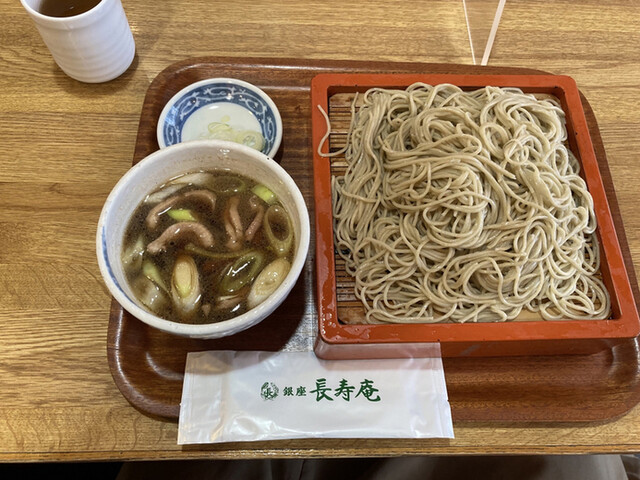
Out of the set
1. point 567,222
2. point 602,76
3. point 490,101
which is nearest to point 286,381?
point 567,222

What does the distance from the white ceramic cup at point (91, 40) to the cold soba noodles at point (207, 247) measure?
672 millimetres

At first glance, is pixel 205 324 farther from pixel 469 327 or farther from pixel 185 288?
pixel 469 327

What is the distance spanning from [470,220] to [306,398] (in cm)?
67

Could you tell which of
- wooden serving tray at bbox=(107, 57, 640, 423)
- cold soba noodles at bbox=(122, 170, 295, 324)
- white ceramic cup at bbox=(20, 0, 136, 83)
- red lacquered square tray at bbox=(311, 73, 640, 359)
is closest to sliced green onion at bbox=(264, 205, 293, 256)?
cold soba noodles at bbox=(122, 170, 295, 324)

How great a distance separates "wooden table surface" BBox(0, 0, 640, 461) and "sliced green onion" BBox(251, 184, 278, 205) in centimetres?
56

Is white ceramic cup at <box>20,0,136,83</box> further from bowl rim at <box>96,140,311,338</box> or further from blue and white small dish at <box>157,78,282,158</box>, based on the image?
bowl rim at <box>96,140,311,338</box>

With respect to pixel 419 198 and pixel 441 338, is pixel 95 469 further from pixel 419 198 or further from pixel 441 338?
pixel 419 198

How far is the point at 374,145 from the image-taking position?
1.53 meters

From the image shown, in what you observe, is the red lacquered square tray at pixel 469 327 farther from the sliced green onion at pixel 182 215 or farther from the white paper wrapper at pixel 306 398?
the sliced green onion at pixel 182 215

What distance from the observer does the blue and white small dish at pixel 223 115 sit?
5.10 ft

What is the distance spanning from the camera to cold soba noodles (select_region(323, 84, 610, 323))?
4.41 feet

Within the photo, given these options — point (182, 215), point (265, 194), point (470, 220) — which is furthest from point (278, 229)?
point (470, 220)

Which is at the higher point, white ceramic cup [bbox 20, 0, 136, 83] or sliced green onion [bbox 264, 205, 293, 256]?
white ceramic cup [bbox 20, 0, 136, 83]

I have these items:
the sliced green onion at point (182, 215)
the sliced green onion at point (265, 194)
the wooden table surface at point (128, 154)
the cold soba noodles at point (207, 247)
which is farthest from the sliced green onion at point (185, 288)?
the wooden table surface at point (128, 154)
